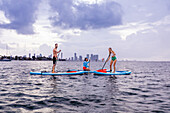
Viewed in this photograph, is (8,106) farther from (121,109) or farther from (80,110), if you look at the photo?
(121,109)

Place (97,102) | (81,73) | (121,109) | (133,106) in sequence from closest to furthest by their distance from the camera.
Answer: (121,109)
(133,106)
(97,102)
(81,73)

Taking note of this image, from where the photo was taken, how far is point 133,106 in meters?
6.23

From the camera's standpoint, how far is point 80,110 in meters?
5.68

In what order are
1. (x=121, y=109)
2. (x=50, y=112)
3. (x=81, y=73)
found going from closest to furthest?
(x=50, y=112) < (x=121, y=109) < (x=81, y=73)

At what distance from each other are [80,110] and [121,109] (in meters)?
1.68

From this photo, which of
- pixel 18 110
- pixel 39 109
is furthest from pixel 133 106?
pixel 18 110

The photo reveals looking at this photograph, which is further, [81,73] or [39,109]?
[81,73]

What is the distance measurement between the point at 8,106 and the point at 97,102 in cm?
393

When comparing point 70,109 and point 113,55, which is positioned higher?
point 113,55

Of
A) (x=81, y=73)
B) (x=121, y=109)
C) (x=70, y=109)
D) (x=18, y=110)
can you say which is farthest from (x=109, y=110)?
(x=81, y=73)

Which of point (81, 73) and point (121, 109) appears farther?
point (81, 73)

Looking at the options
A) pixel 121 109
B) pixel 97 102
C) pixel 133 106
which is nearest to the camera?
pixel 121 109

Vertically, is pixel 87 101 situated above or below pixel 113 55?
below

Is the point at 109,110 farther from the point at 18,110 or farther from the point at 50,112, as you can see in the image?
the point at 18,110
